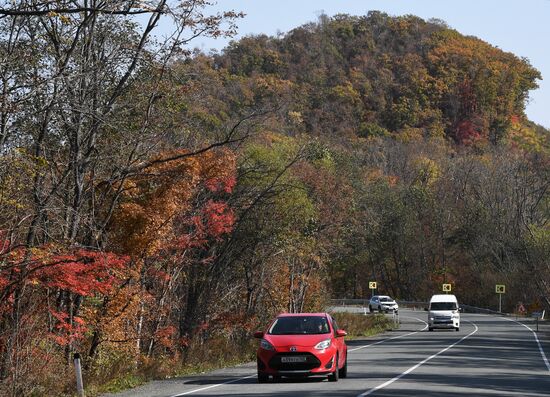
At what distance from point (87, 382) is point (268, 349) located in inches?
157

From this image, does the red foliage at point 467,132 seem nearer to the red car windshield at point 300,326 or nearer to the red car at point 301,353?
the red car windshield at point 300,326

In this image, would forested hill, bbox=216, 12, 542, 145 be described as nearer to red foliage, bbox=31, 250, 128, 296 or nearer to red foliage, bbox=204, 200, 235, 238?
red foliage, bbox=204, 200, 235, 238

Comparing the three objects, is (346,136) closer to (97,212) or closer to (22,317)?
(97,212)

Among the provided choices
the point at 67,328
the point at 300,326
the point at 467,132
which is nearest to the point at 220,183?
the point at 67,328

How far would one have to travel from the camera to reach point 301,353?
24.2m

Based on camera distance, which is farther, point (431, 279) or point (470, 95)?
point (470, 95)

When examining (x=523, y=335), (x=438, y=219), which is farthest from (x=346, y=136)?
(x=523, y=335)

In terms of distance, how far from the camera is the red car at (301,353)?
24.1m

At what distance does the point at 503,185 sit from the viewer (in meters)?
107

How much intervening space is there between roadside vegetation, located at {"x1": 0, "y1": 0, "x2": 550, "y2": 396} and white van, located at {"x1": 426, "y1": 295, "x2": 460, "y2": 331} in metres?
4.56

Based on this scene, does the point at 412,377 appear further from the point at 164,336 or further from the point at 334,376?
the point at 164,336

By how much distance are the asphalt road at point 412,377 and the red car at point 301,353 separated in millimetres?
322

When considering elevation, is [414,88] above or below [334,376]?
above

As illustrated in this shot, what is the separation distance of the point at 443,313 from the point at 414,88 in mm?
107031
